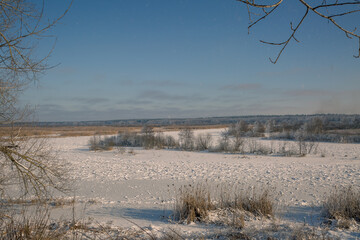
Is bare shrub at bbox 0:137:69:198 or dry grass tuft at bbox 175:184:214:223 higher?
bare shrub at bbox 0:137:69:198

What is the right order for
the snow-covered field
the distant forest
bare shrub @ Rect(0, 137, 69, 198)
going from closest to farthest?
bare shrub @ Rect(0, 137, 69, 198), the snow-covered field, the distant forest

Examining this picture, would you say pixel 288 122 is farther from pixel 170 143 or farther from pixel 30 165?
pixel 30 165

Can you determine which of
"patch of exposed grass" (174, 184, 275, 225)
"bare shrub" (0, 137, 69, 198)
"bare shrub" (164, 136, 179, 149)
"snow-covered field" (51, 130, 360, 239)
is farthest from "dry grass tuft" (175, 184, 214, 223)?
"bare shrub" (164, 136, 179, 149)

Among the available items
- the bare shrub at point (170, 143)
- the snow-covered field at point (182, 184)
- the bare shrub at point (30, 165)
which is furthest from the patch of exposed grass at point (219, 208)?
the bare shrub at point (170, 143)

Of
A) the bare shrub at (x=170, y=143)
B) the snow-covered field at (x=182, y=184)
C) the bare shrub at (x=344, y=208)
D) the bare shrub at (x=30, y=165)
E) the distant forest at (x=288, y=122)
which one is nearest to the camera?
the bare shrub at (x=30, y=165)

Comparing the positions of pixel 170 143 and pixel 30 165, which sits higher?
pixel 30 165

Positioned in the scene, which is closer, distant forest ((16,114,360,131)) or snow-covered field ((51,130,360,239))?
snow-covered field ((51,130,360,239))

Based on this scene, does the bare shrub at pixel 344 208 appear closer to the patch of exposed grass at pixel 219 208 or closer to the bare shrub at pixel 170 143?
the patch of exposed grass at pixel 219 208

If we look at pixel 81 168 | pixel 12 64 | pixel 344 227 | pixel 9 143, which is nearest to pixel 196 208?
pixel 344 227

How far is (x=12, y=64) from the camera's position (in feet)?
14.1

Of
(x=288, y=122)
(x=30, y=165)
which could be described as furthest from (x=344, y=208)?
(x=288, y=122)

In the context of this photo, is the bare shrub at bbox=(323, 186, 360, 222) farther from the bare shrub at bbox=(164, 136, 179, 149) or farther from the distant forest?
the bare shrub at bbox=(164, 136, 179, 149)

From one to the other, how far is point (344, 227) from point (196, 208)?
10.4 ft

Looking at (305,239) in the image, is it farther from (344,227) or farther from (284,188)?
(284,188)
